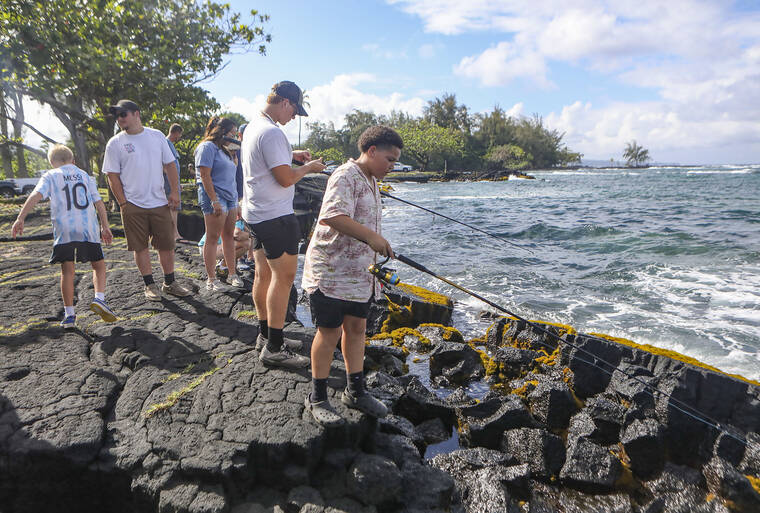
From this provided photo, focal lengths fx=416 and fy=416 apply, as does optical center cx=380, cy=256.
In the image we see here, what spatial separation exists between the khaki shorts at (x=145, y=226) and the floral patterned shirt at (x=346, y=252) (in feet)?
9.31

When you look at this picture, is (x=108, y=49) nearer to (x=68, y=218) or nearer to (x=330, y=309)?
(x=68, y=218)

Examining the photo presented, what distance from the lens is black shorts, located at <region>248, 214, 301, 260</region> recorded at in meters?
3.07

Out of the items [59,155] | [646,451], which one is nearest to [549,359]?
[646,451]

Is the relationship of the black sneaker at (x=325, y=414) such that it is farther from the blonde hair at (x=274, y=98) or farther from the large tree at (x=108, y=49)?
the large tree at (x=108, y=49)

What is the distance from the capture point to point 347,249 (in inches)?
98.7

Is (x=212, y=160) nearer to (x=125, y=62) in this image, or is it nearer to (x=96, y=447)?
(x=96, y=447)

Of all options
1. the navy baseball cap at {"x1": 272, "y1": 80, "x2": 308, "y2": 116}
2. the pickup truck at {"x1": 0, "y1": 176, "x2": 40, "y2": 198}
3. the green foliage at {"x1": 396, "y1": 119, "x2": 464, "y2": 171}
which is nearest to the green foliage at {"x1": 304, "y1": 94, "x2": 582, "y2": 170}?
the green foliage at {"x1": 396, "y1": 119, "x2": 464, "y2": 171}

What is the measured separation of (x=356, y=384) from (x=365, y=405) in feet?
0.48

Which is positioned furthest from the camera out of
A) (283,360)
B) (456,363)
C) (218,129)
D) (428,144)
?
(428,144)

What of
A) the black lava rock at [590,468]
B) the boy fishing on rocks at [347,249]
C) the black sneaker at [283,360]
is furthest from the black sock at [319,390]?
the black lava rock at [590,468]

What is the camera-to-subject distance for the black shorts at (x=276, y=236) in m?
3.07

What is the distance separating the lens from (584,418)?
12.4ft

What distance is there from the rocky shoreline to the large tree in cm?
973

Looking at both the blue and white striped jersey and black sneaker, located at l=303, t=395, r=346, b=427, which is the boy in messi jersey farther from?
black sneaker, located at l=303, t=395, r=346, b=427
